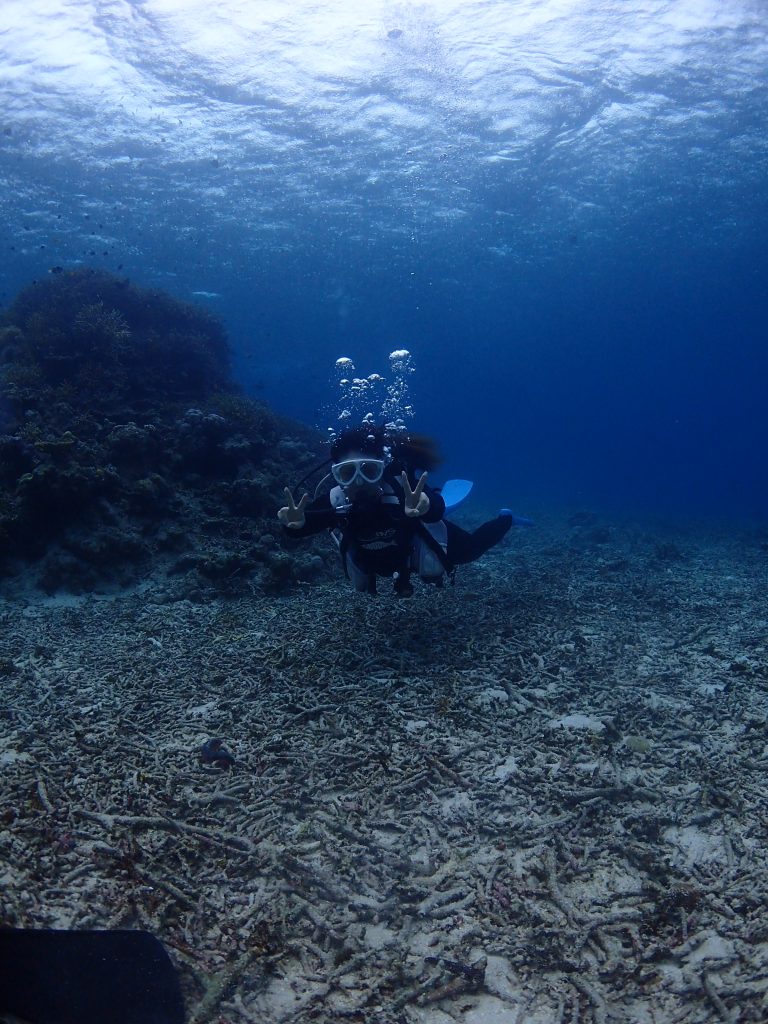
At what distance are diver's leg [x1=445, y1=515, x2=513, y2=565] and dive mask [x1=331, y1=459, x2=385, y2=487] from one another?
1979mm

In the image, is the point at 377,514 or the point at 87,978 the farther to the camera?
the point at 377,514

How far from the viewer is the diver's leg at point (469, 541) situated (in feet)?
31.8

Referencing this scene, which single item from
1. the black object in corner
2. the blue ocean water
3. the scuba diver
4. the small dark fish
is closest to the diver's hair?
the scuba diver

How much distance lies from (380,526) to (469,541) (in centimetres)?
265

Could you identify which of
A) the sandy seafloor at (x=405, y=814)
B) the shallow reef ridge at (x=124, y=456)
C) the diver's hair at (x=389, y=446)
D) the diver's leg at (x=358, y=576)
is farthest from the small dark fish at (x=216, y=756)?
the shallow reef ridge at (x=124, y=456)

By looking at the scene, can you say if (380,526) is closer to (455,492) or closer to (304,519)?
(304,519)

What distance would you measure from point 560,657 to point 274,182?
108ft

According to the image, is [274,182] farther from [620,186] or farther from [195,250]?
[620,186]

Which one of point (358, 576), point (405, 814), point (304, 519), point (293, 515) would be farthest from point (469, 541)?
point (405, 814)

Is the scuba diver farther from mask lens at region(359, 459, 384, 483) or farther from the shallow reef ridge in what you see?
the shallow reef ridge

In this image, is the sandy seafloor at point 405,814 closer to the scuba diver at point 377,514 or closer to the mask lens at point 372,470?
the scuba diver at point 377,514

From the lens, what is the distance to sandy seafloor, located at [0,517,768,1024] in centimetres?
343

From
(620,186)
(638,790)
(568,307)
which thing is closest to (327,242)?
(620,186)

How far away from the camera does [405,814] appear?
474 cm
